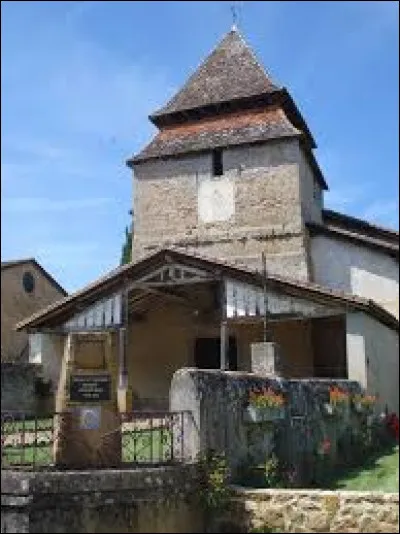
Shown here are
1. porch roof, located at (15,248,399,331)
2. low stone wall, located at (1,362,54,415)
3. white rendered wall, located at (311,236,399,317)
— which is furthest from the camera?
white rendered wall, located at (311,236,399,317)

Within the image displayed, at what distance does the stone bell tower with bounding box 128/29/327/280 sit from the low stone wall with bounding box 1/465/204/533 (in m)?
13.2

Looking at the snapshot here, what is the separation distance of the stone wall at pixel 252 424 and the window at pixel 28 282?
18124mm

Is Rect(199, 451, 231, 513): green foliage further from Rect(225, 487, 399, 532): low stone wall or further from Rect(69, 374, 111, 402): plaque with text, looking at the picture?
Rect(69, 374, 111, 402): plaque with text

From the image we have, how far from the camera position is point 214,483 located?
884cm

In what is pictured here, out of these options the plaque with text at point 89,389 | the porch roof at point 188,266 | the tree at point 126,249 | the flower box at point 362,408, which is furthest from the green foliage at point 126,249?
the plaque with text at point 89,389

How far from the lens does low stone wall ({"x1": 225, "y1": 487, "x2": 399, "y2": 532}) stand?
8.45 metres

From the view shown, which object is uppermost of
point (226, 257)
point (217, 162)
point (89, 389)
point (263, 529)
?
point (217, 162)

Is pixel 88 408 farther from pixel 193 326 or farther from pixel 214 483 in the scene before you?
pixel 193 326

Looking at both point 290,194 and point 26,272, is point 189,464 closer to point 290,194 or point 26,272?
point 290,194

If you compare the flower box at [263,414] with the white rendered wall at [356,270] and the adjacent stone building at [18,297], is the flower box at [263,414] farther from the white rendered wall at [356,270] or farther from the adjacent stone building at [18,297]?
the adjacent stone building at [18,297]

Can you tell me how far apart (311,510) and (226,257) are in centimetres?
1351

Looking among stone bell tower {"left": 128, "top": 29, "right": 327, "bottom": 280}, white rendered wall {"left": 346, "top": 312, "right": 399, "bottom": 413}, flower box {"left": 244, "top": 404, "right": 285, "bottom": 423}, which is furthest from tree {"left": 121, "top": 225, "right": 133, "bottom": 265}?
flower box {"left": 244, "top": 404, "right": 285, "bottom": 423}

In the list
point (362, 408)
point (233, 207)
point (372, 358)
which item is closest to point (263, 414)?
point (362, 408)

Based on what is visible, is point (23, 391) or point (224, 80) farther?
point (224, 80)
